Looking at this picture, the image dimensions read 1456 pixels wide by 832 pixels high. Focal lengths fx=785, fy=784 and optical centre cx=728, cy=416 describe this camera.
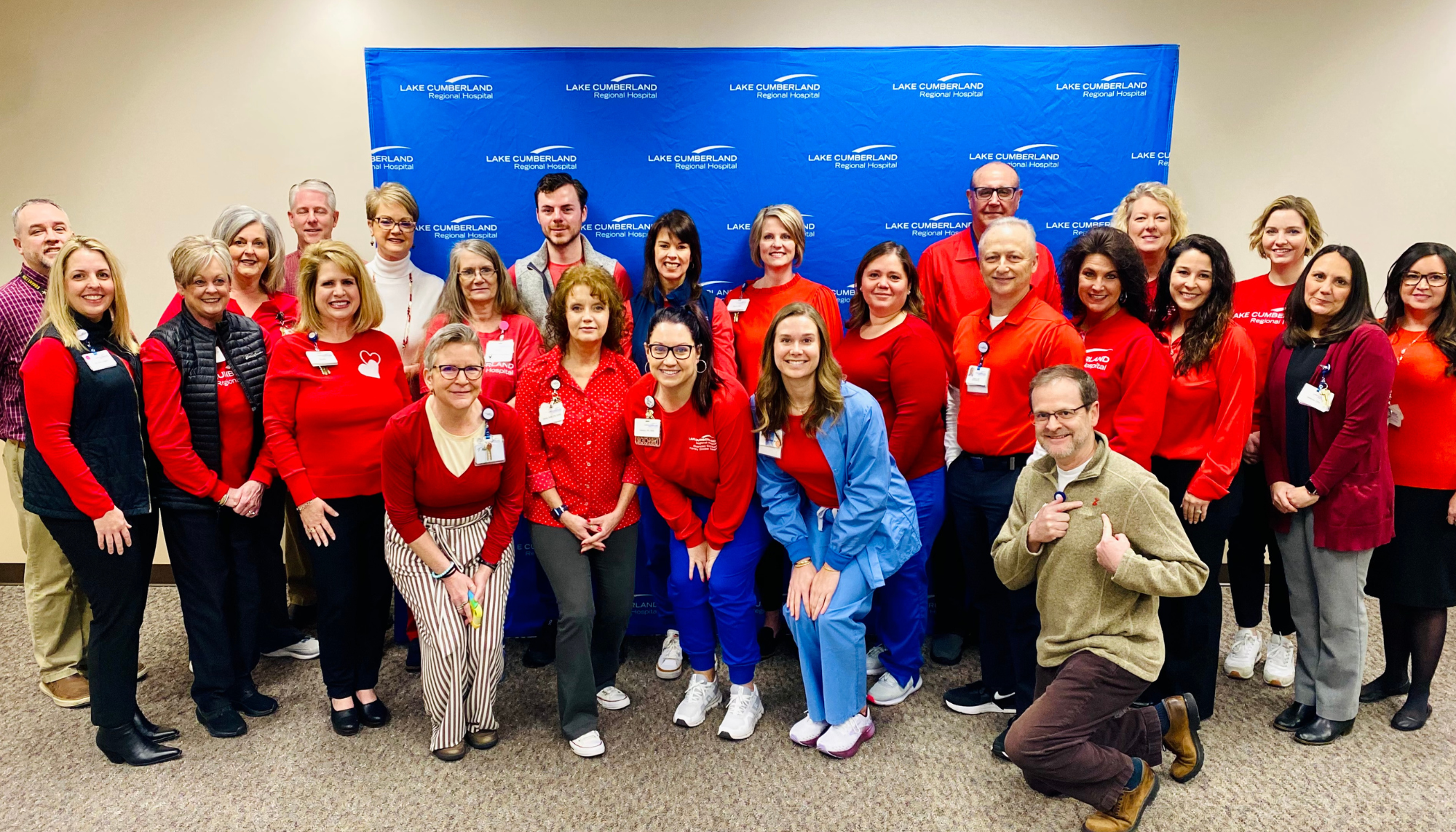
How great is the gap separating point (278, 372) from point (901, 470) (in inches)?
90.0

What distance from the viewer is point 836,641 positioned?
271cm

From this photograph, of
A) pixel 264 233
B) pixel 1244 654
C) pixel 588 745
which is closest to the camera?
pixel 588 745

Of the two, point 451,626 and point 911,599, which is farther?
point 911,599

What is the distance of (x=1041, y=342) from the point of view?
267 centimetres

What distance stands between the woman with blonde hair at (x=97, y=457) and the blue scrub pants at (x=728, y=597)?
1830mm

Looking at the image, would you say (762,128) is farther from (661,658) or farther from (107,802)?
(107,802)

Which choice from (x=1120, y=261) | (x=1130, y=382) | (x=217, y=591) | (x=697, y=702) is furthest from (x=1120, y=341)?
(x=217, y=591)

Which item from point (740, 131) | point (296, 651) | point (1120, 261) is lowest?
point (296, 651)

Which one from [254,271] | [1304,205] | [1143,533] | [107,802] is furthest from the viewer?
[254,271]

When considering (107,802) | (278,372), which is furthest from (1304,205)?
(107,802)

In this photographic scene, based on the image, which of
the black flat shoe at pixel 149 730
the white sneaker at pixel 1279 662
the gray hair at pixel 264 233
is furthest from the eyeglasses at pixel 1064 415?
the black flat shoe at pixel 149 730

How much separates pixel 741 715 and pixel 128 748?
2151mm

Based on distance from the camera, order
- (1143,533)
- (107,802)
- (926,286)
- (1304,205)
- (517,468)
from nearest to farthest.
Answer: (1143,533)
(107,802)
(517,468)
(1304,205)
(926,286)

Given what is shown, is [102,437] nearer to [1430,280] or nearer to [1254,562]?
[1254,562]
